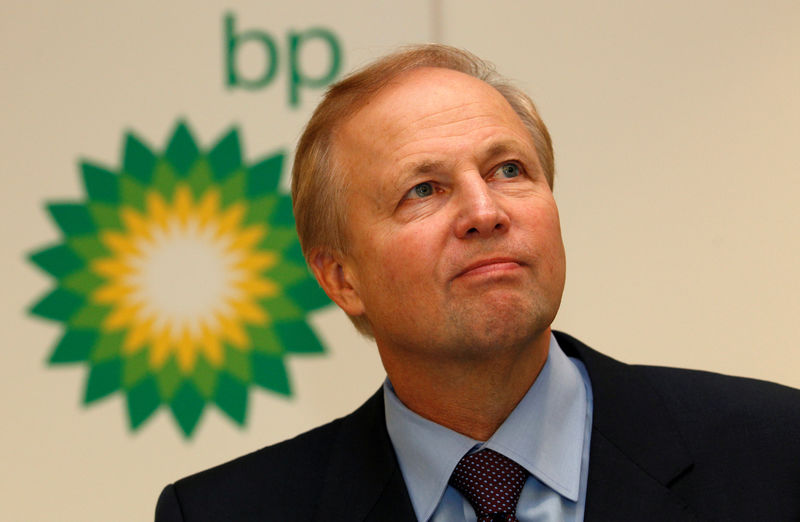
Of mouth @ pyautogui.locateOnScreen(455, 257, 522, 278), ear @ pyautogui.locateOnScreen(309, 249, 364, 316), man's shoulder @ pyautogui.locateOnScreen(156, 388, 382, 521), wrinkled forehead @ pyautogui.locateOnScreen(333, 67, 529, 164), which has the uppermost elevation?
wrinkled forehead @ pyautogui.locateOnScreen(333, 67, 529, 164)

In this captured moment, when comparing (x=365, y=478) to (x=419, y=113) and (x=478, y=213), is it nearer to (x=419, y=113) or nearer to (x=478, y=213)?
(x=478, y=213)

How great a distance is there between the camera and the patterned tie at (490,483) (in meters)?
1.41

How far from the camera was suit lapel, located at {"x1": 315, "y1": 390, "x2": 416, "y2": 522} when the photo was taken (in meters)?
1.52

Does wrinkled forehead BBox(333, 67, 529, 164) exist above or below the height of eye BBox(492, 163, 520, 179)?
above

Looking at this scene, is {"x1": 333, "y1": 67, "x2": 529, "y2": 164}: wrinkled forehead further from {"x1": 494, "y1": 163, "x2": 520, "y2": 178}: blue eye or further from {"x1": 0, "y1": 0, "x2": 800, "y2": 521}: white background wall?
{"x1": 0, "y1": 0, "x2": 800, "y2": 521}: white background wall

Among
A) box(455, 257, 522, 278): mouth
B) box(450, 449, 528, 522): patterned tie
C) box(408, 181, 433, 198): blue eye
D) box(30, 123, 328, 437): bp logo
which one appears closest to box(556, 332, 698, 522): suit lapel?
box(450, 449, 528, 522): patterned tie

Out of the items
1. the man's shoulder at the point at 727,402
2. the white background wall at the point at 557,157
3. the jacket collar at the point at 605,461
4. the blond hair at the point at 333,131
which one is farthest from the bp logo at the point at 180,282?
the man's shoulder at the point at 727,402

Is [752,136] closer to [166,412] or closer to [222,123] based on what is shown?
[222,123]

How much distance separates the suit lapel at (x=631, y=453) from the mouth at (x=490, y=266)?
280 millimetres

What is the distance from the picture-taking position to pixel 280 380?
2242 mm

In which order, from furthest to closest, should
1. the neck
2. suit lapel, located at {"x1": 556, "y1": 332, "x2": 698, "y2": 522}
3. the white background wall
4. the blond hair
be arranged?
the white background wall, the blond hair, the neck, suit lapel, located at {"x1": 556, "y1": 332, "x2": 698, "y2": 522}

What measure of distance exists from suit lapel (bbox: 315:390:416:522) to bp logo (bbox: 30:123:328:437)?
1.99ft

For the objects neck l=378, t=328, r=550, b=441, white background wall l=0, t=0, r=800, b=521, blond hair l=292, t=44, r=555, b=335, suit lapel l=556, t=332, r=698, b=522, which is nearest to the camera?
suit lapel l=556, t=332, r=698, b=522

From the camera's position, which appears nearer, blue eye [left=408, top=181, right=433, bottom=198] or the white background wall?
blue eye [left=408, top=181, right=433, bottom=198]
